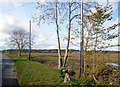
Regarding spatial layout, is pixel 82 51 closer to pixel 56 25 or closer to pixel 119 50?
pixel 119 50

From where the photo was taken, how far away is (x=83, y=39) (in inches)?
228

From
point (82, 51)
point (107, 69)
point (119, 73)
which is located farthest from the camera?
point (82, 51)

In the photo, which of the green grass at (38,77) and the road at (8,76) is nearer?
the road at (8,76)

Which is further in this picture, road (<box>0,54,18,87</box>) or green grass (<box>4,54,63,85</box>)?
green grass (<box>4,54,63,85</box>)

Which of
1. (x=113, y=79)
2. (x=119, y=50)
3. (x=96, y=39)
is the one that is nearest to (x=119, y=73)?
(x=113, y=79)

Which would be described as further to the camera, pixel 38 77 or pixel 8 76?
pixel 8 76

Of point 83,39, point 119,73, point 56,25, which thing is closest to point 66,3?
point 56,25

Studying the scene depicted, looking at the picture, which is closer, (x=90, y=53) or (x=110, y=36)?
(x=110, y=36)

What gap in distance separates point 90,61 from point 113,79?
1.43m

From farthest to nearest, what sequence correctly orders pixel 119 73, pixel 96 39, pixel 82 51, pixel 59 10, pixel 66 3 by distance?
1. pixel 59 10
2. pixel 66 3
3. pixel 82 51
4. pixel 96 39
5. pixel 119 73

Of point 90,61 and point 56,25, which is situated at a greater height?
point 56,25

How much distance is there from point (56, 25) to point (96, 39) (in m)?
6.92

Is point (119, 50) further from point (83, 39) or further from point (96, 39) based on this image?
point (83, 39)

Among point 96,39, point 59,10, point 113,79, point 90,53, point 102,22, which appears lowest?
point 113,79
